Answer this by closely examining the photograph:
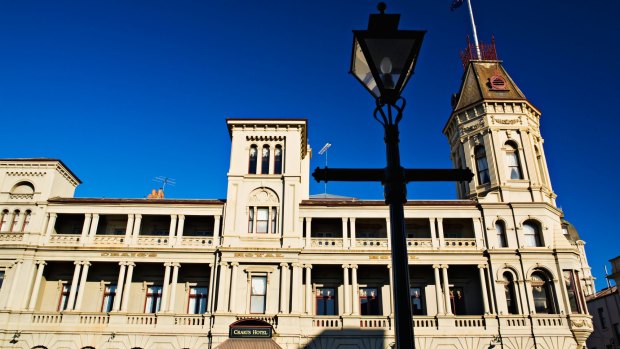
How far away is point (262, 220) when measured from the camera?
3547 cm

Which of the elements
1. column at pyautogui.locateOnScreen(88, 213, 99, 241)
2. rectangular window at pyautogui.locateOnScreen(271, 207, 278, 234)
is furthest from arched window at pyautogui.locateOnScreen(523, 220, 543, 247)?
column at pyautogui.locateOnScreen(88, 213, 99, 241)

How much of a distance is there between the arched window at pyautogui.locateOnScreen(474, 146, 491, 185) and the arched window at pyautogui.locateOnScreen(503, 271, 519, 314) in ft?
24.7

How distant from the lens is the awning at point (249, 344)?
29.6 meters

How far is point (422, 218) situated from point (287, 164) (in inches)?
436

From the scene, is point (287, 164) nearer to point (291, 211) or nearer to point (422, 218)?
point (291, 211)

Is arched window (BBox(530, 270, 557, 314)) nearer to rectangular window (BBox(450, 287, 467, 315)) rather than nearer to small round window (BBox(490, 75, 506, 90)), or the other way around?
rectangular window (BBox(450, 287, 467, 315))

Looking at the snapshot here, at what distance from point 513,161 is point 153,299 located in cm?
2958

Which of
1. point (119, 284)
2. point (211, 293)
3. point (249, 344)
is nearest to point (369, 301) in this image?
point (249, 344)

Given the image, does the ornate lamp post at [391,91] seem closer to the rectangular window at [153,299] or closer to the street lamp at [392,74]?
the street lamp at [392,74]

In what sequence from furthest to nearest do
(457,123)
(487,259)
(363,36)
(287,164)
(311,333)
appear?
1. (457,123)
2. (287,164)
3. (487,259)
4. (311,333)
5. (363,36)

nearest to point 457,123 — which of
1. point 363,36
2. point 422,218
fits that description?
point 422,218

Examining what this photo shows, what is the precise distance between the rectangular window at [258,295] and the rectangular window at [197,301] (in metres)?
3.99

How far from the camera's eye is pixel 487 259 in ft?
113

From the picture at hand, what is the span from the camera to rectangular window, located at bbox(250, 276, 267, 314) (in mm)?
32781
